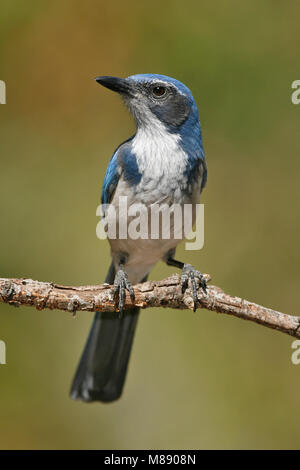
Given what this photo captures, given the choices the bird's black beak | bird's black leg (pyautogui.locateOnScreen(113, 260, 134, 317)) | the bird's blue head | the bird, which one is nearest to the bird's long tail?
the bird

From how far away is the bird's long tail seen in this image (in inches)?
218

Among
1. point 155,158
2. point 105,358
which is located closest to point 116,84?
point 155,158

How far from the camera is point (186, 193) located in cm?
476

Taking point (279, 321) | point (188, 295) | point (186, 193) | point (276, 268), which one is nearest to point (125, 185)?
point (186, 193)

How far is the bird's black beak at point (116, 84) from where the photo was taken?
15.8ft

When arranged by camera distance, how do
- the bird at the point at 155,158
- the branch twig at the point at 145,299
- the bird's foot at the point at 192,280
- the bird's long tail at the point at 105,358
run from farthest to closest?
the bird's long tail at the point at 105,358 → the bird at the point at 155,158 → the bird's foot at the point at 192,280 → the branch twig at the point at 145,299

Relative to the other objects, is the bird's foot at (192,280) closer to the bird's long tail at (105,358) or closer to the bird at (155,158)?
the bird at (155,158)

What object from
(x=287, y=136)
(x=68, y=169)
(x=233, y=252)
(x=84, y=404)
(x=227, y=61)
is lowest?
(x=84, y=404)

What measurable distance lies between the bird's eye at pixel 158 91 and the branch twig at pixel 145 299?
1.53 meters

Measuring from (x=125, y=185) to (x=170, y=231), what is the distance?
1.65ft

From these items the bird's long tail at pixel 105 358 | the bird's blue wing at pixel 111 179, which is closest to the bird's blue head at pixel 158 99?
the bird's blue wing at pixel 111 179

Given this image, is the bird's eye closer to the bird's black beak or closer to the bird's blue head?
the bird's blue head

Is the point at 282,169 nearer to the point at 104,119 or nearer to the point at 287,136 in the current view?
the point at 287,136

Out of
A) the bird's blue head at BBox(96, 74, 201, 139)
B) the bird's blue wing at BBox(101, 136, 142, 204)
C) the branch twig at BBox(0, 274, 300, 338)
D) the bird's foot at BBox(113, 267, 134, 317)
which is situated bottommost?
the branch twig at BBox(0, 274, 300, 338)
